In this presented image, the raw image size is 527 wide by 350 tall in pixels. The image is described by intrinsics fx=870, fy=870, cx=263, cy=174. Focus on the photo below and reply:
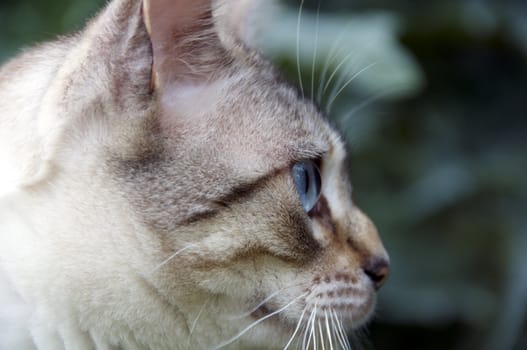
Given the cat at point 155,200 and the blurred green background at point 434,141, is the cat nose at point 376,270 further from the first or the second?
the blurred green background at point 434,141

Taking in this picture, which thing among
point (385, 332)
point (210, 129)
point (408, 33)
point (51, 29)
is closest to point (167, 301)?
point (210, 129)

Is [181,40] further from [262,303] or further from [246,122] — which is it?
[262,303]

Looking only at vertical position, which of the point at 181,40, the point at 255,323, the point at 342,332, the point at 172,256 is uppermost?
the point at 181,40

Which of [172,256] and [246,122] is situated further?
[246,122]

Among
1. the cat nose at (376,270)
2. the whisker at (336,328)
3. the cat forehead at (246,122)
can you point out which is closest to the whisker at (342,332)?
the whisker at (336,328)

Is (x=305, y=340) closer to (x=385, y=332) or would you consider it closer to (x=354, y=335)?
(x=354, y=335)

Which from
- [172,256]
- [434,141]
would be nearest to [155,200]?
[172,256]

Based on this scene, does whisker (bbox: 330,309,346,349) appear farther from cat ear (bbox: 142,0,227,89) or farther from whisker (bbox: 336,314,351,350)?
cat ear (bbox: 142,0,227,89)
